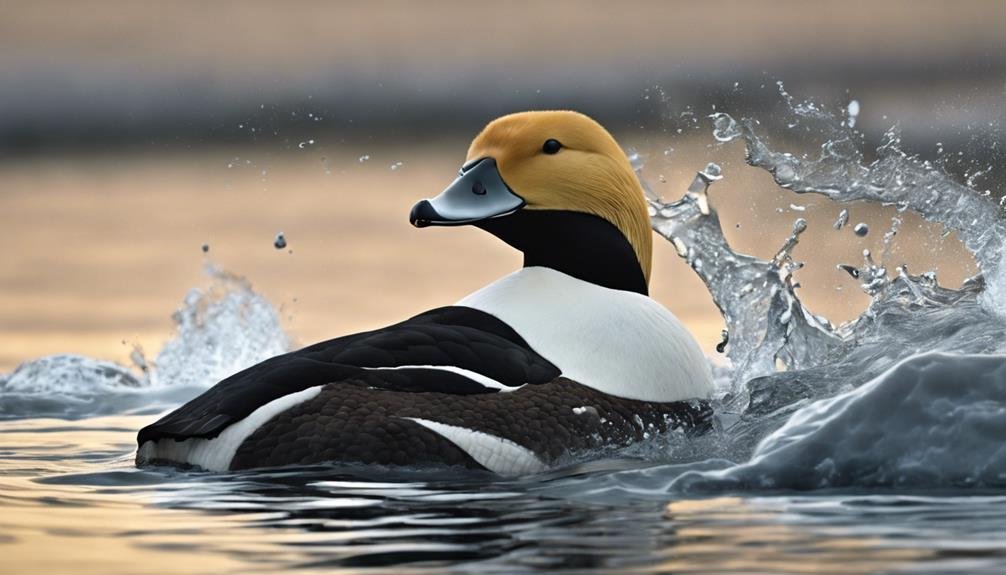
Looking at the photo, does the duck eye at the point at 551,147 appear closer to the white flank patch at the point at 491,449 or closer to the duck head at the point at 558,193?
the duck head at the point at 558,193

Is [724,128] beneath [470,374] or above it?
above

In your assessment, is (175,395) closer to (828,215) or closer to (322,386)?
(828,215)

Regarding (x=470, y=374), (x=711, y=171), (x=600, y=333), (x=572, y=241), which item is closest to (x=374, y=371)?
(x=470, y=374)

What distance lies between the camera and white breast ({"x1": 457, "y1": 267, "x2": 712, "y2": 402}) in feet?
19.6

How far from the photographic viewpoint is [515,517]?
14.5ft

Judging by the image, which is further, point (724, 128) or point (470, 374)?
point (724, 128)

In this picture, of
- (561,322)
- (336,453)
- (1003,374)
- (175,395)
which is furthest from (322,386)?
(175,395)

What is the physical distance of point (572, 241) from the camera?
6.39 meters

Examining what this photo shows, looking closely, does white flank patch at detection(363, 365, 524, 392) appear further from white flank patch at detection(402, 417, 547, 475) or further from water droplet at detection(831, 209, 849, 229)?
water droplet at detection(831, 209, 849, 229)

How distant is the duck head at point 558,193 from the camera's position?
6.33 meters

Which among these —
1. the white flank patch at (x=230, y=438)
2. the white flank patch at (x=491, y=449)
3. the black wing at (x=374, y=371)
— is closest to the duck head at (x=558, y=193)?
the black wing at (x=374, y=371)

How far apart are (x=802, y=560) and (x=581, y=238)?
285cm

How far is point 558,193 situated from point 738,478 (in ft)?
5.89

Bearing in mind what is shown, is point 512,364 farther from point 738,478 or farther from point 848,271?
point 848,271
